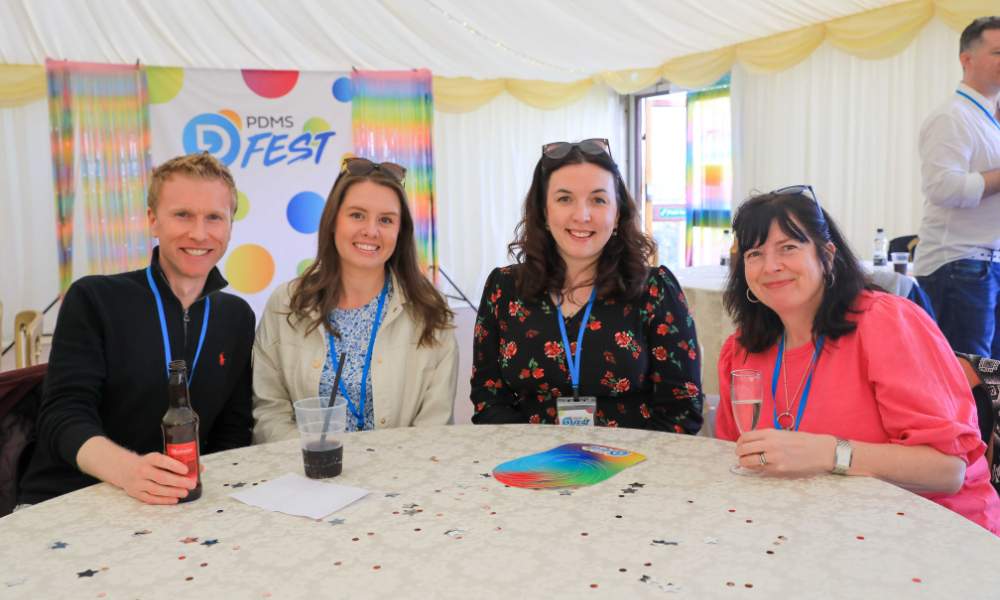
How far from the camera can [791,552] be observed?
120 cm

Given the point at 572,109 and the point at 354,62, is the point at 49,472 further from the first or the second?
the point at 572,109

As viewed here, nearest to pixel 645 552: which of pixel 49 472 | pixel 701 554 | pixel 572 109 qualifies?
pixel 701 554

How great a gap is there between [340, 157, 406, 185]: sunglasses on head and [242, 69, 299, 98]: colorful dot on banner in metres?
5.24

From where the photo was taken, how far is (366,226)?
238 centimetres

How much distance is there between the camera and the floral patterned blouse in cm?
228

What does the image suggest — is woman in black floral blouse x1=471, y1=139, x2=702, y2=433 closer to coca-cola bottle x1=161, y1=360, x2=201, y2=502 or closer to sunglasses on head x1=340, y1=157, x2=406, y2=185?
sunglasses on head x1=340, y1=157, x2=406, y2=185

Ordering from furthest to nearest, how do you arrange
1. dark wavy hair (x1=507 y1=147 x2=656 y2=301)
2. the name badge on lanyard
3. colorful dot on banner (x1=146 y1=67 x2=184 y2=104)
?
colorful dot on banner (x1=146 y1=67 x2=184 y2=104) < dark wavy hair (x1=507 y1=147 x2=656 y2=301) < the name badge on lanyard

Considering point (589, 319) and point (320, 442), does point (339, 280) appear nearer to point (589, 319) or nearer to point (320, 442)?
point (589, 319)

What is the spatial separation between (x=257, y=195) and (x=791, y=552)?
6780mm

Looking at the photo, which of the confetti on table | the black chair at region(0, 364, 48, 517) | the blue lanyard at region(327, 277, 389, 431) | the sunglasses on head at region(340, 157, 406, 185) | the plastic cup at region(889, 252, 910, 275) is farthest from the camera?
the plastic cup at region(889, 252, 910, 275)

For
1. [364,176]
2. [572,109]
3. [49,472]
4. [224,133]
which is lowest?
[49,472]

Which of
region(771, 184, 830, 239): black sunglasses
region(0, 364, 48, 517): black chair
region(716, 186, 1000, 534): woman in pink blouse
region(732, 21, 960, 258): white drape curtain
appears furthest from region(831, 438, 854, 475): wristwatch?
region(732, 21, 960, 258): white drape curtain

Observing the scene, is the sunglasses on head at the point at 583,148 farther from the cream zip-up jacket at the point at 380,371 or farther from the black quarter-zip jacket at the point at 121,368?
the black quarter-zip jacket at the point at 121,368

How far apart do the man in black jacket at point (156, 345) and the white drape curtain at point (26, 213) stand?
6200 millimetres
